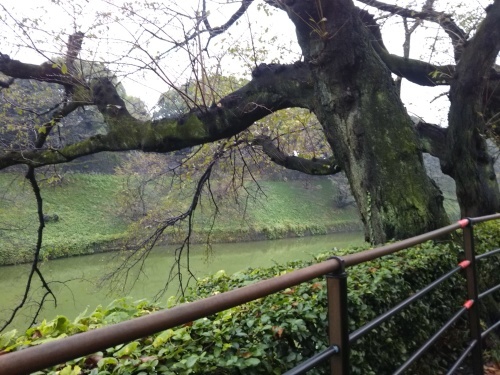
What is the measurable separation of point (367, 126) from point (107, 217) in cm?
2159

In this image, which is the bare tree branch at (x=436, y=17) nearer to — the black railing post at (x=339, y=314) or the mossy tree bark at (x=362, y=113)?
the mossy tree bark at (x=362, y=113)

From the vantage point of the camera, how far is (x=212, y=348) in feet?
5.72

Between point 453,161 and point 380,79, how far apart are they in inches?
67.5

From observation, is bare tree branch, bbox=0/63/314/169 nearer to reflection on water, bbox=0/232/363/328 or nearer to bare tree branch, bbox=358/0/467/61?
bare tree branch, bbox=358/0/467/61

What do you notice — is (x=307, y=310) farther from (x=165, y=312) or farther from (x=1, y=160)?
(x=1, y=160)

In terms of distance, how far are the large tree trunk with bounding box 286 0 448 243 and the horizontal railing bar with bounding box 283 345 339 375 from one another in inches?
122

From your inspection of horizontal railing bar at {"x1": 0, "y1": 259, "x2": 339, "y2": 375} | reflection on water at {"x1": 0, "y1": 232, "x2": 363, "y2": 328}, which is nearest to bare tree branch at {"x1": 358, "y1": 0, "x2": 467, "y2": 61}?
reflection on water at {"x1": 0, "y1": 232, "x2": 363, "y2": 328}

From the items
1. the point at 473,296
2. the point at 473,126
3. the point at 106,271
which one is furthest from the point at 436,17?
the point at 106,271

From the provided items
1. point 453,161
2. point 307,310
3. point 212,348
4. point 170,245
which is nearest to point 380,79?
point 453,161

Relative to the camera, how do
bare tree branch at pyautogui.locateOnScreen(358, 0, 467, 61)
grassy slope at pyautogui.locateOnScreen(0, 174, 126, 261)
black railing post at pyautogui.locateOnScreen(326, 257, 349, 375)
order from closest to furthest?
black railing post at pyautogui.locateOnScreen(326, 257, 349, 375) → bare tree branch at pyautogui.locateOnScreen(358, 0, 467, 61) → grassy slope at pyautogui.locateOnScreen(0, 174, 126, 261)

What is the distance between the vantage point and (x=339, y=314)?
1.24 meters

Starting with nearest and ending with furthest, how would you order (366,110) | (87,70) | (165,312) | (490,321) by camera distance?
(165,312), (490,321), (366,110), (87,70)

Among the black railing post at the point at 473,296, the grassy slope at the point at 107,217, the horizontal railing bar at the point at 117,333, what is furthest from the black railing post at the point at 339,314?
the grassy slope at the point at 107,217

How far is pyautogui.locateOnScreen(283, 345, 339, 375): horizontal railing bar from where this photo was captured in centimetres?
104
